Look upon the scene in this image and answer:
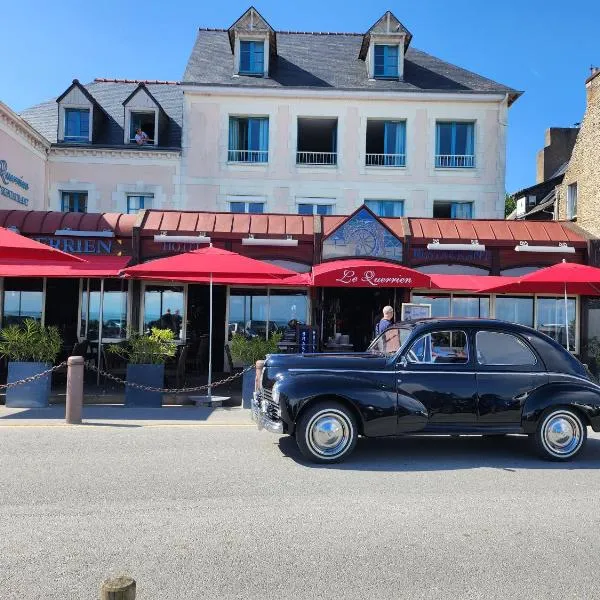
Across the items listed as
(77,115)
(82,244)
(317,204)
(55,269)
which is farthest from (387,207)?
(55,269)

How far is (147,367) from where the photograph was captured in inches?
404

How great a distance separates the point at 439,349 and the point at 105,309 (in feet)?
34.9

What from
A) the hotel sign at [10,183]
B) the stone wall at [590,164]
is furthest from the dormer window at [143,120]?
the stone wall at [590,164]

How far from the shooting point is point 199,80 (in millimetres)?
21047

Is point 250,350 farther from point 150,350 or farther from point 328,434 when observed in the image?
point 328,434

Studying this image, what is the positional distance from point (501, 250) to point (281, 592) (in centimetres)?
1271

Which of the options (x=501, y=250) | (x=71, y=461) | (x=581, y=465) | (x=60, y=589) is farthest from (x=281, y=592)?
(x=501, y=250)

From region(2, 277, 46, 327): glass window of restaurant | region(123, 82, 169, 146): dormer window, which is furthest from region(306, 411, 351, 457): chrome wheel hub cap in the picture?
region(123, 82, 169, 146): dormer window

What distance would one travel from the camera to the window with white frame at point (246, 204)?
68.8ft

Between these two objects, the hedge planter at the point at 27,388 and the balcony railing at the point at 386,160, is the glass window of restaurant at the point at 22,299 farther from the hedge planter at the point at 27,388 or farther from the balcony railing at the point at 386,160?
the balcony railing at the point at 386,160

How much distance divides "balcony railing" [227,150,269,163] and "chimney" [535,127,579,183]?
20.5 m

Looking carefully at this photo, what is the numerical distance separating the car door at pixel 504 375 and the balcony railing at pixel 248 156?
1581cm

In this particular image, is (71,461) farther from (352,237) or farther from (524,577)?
(352,237)

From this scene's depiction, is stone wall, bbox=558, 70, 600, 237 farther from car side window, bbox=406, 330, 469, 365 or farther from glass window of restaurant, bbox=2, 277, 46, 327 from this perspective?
glass window of restaurant, bbox=2, 277, 46, 327
